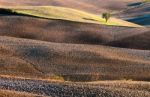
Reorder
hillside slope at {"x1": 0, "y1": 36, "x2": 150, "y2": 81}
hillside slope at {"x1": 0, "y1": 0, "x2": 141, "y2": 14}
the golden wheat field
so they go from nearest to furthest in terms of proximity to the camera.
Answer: the golden wheat field < hillside slope at {"x1": 0, "y1": 36, "x2": 150, "y2": 81} < hillside slope at {"x1": 0, "y1": 0, "x2": 141, "y2": 14}

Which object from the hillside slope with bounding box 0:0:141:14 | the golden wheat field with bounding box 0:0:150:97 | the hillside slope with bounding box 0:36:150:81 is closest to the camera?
the golden wheat field with bounding box 0:0:150:97

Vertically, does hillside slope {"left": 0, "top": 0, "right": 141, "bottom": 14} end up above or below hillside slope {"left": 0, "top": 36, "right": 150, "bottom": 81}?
above

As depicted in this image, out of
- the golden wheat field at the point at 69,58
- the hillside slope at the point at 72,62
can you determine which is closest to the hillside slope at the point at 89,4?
the golden wheat field at the point at 69,58

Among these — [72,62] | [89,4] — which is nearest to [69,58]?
[72,62]

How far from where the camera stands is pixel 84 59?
38844mm

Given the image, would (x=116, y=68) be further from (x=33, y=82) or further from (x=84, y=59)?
(x=33, y=82)

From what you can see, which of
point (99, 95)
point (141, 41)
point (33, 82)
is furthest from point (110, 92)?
point (141, 41)

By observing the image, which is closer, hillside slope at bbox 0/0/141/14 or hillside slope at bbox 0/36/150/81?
hillside slope at bbox 0/36/150/81

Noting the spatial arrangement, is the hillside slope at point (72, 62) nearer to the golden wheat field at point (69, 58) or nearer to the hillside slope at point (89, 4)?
the golden wheat field at point (69, 58)

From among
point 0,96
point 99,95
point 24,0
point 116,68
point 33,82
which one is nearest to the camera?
point 0,96

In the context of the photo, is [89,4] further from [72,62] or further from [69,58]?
[72,62]

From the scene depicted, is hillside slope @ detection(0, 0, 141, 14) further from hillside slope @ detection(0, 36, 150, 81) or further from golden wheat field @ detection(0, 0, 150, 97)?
hillside slope @ detection(0, 36, 150, 81)

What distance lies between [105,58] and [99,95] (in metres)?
12.6

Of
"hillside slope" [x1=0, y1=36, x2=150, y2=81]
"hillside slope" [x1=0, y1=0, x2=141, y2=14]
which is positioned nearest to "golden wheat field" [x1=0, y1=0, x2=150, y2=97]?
"hillside slope" [x1=0, y1=36, x2=150, y2=81]
